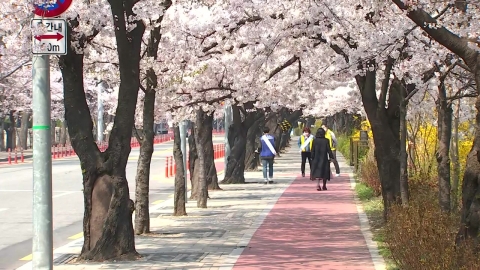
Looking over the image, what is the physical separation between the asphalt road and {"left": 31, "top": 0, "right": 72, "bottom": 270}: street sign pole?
10.9 feet

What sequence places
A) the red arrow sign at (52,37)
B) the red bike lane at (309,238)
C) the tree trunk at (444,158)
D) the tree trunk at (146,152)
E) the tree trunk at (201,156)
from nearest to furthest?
the red arrow sign at (52,37) < the red bike lane at (309,238) < the tree trunk at (444,158) < the tree trunk at (146,152) < the tree trunk at (201,156)

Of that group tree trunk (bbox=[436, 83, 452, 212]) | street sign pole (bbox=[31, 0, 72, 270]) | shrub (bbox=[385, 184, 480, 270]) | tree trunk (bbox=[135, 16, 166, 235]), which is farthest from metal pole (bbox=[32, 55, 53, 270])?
tree trunk (bbox=[436, 83, 452, 212])

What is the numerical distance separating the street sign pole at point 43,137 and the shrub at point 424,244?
11.8 ft

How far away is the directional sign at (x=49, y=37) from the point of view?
8.57 meters

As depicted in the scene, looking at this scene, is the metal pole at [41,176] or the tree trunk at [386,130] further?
the tree trunk at [386,130]

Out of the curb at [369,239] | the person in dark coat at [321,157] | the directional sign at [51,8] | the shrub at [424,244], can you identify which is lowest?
the curb at [369,239]

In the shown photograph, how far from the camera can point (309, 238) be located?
1396 centimetres

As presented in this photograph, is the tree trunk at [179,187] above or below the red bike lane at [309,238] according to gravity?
above

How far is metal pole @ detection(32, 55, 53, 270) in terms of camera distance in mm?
8602

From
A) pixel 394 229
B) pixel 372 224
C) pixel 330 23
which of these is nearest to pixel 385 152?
pixel 372 224

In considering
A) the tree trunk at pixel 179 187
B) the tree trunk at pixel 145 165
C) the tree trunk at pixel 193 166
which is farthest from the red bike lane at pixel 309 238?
the tree trunk at pixel 193 166

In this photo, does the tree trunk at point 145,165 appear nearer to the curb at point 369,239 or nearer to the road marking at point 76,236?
the road marking at point 76,236

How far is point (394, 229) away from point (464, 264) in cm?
245

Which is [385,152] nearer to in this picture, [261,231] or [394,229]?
[261,231]
